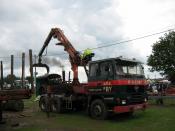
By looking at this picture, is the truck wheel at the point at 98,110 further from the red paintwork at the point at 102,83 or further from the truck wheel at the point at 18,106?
the truck wheel at the point at 18,106

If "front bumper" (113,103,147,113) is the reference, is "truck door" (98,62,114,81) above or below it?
above

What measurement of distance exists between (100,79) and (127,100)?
5.52 feet

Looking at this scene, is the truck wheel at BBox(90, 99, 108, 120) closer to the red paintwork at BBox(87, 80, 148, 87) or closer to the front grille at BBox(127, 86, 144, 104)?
the red paintwork at BBox(87, 80, 148, 87)

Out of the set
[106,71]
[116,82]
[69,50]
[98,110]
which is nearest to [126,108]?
[116,82]

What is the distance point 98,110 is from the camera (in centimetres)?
1745

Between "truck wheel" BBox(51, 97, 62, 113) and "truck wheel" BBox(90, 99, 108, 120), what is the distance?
9.98 ft

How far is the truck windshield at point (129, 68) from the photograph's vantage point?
55.4ft

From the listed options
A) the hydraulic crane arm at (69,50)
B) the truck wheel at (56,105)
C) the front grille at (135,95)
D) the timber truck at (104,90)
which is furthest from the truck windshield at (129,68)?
the truck wheel at (56,105)

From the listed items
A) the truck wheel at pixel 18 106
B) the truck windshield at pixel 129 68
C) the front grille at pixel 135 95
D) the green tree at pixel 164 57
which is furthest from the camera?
the green tree at pixel 164 57

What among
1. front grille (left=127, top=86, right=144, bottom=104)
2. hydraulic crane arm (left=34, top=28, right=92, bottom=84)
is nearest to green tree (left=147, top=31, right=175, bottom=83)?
hydraulic crane arm (left=34, top=28, right=92, bottom=84)

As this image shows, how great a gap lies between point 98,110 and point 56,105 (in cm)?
398

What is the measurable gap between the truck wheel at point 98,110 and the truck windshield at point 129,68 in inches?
69.9

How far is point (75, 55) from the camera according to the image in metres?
21.7

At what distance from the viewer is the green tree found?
173ft
